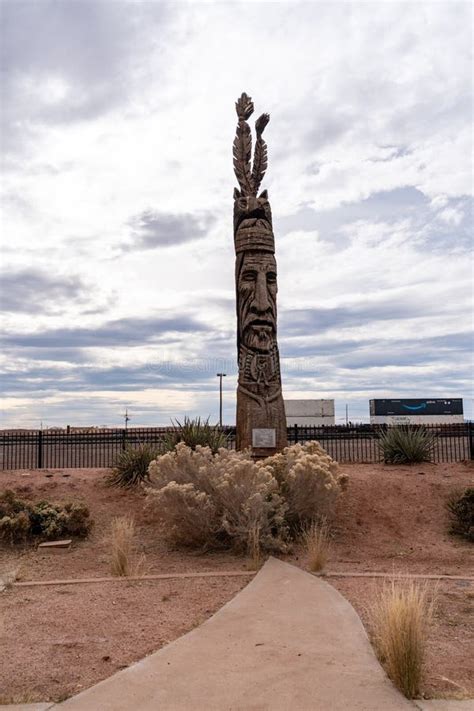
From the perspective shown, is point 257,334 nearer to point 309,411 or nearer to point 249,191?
point 249,191

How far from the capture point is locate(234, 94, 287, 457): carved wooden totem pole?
13.0 m

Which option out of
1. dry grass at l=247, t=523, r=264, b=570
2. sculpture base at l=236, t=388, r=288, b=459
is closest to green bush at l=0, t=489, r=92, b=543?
dry grass at l=247, t=523, r=264, b=570

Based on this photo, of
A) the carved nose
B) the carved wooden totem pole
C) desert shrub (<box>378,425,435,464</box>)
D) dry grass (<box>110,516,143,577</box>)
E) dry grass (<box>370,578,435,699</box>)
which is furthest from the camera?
desert shrub (<box>378,425,435,464</box>)

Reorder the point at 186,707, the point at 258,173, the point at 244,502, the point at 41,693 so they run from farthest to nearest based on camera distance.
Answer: the point at 258,173 → the point at 244,502 → the point at 41,693 → the point at 186,707

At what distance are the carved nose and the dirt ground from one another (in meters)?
3.93

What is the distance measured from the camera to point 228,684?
4336mm

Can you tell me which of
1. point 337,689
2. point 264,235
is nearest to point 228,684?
point 337,689

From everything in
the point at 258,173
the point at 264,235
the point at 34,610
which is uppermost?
the point at 258,173

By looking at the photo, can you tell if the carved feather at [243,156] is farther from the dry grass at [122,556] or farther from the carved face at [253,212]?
the dry grass at [122,556]

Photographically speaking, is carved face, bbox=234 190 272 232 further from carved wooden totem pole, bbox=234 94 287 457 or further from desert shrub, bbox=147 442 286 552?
desert shrub, bbox=147 442 286 552

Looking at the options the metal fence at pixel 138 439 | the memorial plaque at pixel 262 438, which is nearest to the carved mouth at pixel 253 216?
the memorial plaque at pixel 262 438

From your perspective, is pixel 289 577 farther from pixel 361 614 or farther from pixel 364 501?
pixel 364 501

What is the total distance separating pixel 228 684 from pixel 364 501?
791cm

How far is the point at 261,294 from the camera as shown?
13133 mm
